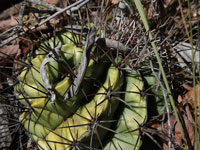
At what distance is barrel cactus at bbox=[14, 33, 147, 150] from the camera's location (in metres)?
1.33

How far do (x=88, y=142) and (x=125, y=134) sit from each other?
0.24 metres

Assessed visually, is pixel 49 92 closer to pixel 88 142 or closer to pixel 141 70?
pixel 88 142

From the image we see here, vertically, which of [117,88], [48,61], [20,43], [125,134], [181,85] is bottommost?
[125,134]


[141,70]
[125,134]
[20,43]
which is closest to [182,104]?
[141,70]

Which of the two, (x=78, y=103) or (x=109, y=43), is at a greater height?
(x=109, y=43)

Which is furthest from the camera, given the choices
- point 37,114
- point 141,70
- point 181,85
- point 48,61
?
point 181,85

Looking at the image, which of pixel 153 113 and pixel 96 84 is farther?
pixel 153 113

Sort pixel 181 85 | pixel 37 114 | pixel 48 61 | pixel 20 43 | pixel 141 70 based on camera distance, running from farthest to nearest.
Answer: pixel 20 43 < pixel 181 85 < pixel 141 70 < pixel 37 114 < pixel 48 61

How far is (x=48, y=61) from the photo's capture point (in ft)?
4.32

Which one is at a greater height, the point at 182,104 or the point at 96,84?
the point at 96,84

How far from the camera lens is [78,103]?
1435 mm

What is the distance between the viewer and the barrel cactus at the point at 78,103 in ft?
4.37

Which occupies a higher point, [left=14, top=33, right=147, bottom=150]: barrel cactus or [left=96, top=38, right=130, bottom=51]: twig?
[left=96, top=38, right=130, bottom=51]: twig

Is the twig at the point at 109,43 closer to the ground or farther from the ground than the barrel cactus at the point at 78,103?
farther from the ground
